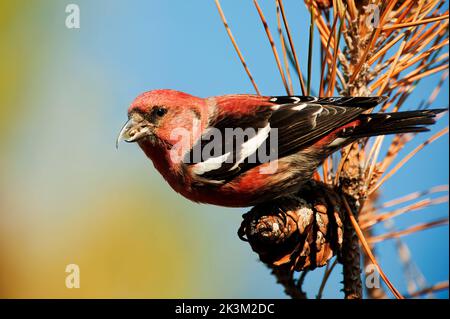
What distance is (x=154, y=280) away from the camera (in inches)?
103

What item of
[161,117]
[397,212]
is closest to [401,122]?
[397,212]

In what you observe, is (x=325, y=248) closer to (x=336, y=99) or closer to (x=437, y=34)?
(x=336, y=99)

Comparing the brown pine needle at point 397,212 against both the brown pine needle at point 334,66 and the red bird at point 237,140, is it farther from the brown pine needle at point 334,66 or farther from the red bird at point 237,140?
the brown pine needle at point 334,66

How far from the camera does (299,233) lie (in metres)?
1.88

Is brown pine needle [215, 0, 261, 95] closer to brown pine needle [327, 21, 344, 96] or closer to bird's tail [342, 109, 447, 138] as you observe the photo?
brown pine needle [327, 21, 344, 96]

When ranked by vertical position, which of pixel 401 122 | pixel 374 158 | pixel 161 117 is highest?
pixel 161 117

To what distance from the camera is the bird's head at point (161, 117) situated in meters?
2.35

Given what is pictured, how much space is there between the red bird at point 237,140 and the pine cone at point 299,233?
268mm

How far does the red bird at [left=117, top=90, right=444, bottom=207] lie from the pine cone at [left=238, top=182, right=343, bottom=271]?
27 cm

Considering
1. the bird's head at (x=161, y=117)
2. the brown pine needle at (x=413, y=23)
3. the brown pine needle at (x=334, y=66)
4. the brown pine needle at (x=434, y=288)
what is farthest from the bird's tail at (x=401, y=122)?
the bird's head at (x=161, y=117)

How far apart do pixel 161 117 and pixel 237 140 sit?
0.32 metres

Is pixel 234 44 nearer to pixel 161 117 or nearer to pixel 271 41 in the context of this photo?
pixel 271 41

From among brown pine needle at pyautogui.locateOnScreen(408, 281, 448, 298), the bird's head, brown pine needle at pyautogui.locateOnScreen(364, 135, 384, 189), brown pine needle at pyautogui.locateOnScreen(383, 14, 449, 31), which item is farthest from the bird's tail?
the bird's head
